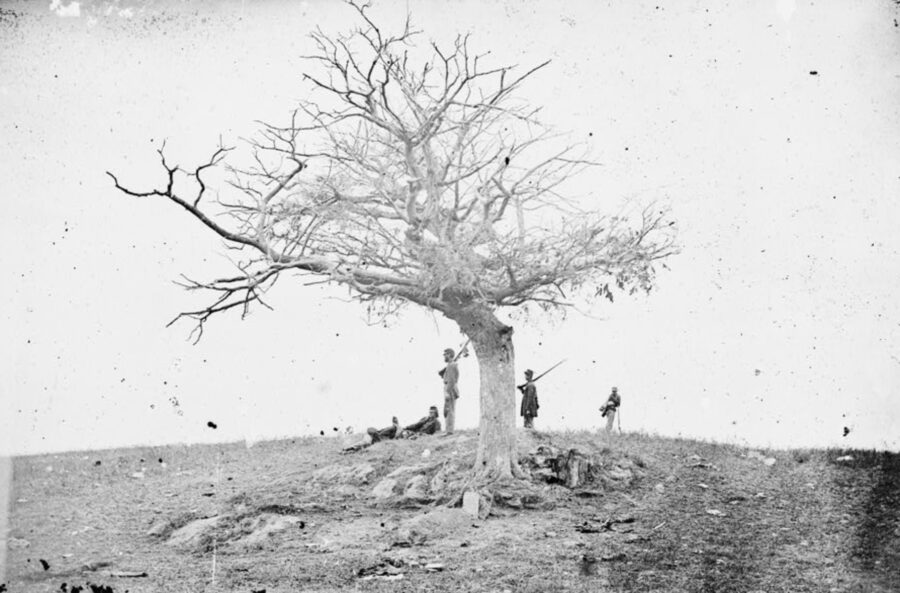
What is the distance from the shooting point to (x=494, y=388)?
15.8 m

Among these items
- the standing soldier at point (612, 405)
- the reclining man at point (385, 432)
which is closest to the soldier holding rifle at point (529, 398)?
the standing soldier at point (612, 405)

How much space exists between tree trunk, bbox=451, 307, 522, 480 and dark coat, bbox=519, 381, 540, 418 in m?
2.92

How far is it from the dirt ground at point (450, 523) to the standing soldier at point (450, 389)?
2.61ft

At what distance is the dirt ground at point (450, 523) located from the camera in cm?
1170

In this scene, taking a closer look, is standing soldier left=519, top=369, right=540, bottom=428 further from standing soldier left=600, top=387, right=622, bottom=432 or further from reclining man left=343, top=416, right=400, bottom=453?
reclining man left=343, top=416, right=400, bottom=453

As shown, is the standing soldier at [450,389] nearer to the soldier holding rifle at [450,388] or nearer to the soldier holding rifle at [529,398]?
the soldier holding rifle at [450,388]

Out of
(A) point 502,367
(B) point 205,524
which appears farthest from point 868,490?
(B) point 205,524

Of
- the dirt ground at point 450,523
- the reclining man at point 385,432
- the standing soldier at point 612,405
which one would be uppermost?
the standing soldier at point 612,405

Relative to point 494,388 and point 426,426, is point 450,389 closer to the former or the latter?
point 426,426

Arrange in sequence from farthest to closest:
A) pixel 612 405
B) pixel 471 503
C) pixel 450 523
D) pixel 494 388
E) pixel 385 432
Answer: pixel 385 432
pixel 612 405
pixel 494 388
pixel 471 503
pixel 450 523

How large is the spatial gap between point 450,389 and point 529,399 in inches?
71.5

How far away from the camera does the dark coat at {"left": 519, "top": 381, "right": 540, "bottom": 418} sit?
18.8 m

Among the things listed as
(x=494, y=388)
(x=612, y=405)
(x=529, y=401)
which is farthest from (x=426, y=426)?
(x=494, y=388)

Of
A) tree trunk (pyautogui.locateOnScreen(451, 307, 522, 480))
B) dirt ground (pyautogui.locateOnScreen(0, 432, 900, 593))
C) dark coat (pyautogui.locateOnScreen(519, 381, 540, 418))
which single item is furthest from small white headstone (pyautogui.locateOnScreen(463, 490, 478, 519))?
dark coat (pyautogui.locateOnScreen(519, 381, 540, 418))
